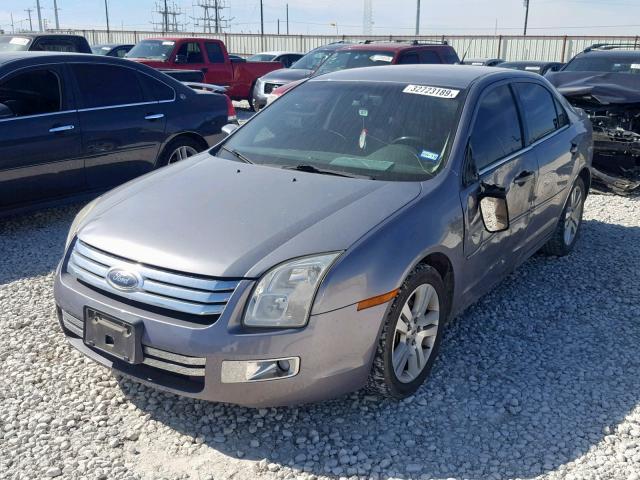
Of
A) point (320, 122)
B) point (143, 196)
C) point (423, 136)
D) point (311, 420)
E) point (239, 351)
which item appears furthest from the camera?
point (320, 122)

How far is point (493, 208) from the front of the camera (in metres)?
3.69

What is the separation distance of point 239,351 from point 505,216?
6.24 feet

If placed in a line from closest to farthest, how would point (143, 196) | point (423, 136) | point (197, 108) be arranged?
1. point (143, 196)
2. point (423, 136)
3. point (197, 108)

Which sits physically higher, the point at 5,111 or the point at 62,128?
the point at 5,111

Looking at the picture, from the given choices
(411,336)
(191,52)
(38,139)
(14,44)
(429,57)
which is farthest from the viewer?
(191,52)

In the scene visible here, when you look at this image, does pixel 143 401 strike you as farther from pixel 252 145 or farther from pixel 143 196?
pixel 252 145

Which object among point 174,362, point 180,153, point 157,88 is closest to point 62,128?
point 157,88

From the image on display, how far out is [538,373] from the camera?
3564 millimetres

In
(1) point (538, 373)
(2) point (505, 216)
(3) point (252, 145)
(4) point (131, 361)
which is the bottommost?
(1) point (538, 373)

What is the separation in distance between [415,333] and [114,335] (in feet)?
4.73

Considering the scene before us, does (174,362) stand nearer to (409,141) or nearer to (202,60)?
(409,141)

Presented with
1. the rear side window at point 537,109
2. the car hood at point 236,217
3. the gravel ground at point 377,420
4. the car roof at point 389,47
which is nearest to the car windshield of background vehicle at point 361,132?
the car hood at point 236,217

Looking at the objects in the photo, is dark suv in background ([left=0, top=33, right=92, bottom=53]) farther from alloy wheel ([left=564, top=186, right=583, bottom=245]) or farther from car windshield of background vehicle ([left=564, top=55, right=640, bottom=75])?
alloy wheel ([left=564, top=186, right=583, bottom=245])

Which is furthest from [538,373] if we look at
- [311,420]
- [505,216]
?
[311,420]
